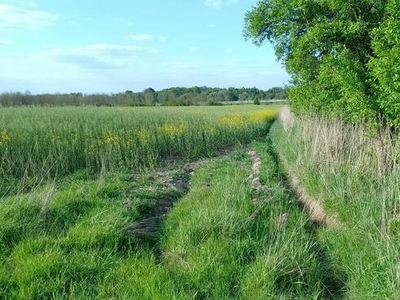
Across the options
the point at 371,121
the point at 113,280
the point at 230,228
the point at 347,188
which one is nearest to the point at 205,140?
the point at 371,121

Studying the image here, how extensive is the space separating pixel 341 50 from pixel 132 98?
53.1m

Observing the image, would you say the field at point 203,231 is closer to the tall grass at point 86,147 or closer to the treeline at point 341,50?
the tall grass at point 86,147

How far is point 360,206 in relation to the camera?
6.09 metres

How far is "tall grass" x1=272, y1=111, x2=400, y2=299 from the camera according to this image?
167 inches

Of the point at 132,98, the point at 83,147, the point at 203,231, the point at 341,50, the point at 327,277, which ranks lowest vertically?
the point at 327,277

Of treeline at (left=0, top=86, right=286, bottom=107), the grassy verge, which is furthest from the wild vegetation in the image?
treeline at (left=0, top=86, right=286, bottom=107)

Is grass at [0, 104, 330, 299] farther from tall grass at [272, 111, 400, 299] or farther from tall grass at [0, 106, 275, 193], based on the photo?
tall grass at [0, 106, 275, 193]

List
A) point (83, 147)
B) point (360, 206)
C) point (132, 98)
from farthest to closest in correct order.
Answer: point (132, 98) < point (83, 147) < point (360, 206)

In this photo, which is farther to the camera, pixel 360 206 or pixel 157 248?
pixel 360 206

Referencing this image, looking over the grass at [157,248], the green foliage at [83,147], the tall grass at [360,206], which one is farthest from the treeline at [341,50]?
the green foliage at [83,147]

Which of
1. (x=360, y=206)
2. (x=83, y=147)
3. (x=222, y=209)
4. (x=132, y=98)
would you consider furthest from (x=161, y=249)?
(x=132, y=98)

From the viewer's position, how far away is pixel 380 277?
4180 mm

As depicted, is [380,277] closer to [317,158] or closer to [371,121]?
[317,158]

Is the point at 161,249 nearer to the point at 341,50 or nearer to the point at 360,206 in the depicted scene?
the point at 360,206
